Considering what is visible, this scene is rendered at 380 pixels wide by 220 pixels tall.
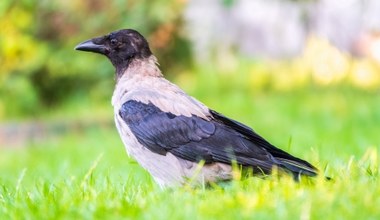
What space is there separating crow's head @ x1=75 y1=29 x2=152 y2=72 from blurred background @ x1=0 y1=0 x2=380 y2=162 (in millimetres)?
5694

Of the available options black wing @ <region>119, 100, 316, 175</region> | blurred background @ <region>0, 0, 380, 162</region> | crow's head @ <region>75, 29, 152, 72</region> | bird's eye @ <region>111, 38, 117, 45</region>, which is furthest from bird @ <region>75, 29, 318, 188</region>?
blurred background @ <region>0, 0, 380, 162</region>

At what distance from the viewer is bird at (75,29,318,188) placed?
4.88m

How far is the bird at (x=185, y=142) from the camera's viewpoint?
4.88 metres

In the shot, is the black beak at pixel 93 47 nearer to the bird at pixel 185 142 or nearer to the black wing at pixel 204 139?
the bird at pixel 185 142

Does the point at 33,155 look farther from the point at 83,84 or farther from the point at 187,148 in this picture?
the point at 187,148

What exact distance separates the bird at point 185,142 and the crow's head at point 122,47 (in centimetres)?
29

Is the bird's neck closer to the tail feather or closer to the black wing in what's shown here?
the black wing

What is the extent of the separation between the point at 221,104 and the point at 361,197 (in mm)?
8502

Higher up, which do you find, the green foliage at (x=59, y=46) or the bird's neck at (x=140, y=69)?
the green foliage at (x=59, y=46)

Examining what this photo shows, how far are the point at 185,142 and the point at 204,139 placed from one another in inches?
4.1

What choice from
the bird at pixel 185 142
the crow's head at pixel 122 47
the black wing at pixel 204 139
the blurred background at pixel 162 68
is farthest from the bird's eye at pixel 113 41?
the blurred background at pixel 162 68

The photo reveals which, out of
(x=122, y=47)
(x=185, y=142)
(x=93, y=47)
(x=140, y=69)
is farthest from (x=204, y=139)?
(x=93, y=47)

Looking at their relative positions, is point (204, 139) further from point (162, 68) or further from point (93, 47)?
point (162, 68)

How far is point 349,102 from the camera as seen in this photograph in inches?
472
